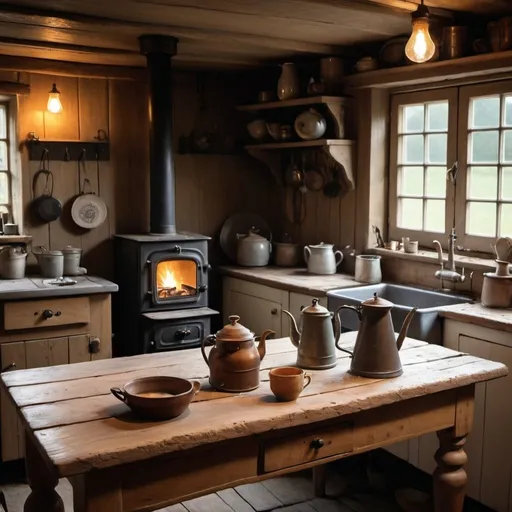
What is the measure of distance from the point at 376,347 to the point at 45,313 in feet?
6.58

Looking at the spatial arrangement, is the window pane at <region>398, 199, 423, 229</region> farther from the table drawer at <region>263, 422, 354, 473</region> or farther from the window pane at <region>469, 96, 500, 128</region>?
the table drawer at <region>263, 422, 354, 473</region>

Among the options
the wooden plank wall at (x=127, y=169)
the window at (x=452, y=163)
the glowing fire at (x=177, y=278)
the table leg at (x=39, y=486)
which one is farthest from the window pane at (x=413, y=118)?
the table leg at (x=39, y=486)

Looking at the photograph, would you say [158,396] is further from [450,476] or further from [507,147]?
[507,147]

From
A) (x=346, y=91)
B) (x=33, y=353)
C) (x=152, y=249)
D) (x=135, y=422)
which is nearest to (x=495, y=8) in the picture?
(x=346, y=91)

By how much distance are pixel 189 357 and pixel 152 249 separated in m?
1.68

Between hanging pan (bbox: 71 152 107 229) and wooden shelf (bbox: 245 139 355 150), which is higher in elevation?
wooden shelf (bbox: 245 139 355 150)

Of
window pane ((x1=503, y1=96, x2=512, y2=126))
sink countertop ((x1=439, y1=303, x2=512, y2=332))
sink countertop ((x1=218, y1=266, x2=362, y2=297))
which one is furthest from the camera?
sink countertop ((x1=218, y1=266, x2=362, y2=297))

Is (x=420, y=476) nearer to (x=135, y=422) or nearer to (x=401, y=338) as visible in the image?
(x=401, y=338)

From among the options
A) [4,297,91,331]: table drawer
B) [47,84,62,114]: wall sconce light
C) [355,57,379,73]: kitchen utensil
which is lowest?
[4,297,91,331]: table drawer

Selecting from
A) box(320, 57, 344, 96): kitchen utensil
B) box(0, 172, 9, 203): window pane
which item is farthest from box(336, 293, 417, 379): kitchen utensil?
box(0, 172, 9, 203): window pane

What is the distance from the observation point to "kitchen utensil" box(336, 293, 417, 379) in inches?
88.0

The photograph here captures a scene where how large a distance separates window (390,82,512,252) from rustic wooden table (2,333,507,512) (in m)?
1.35

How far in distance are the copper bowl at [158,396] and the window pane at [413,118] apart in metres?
2.53

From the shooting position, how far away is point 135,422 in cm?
186
